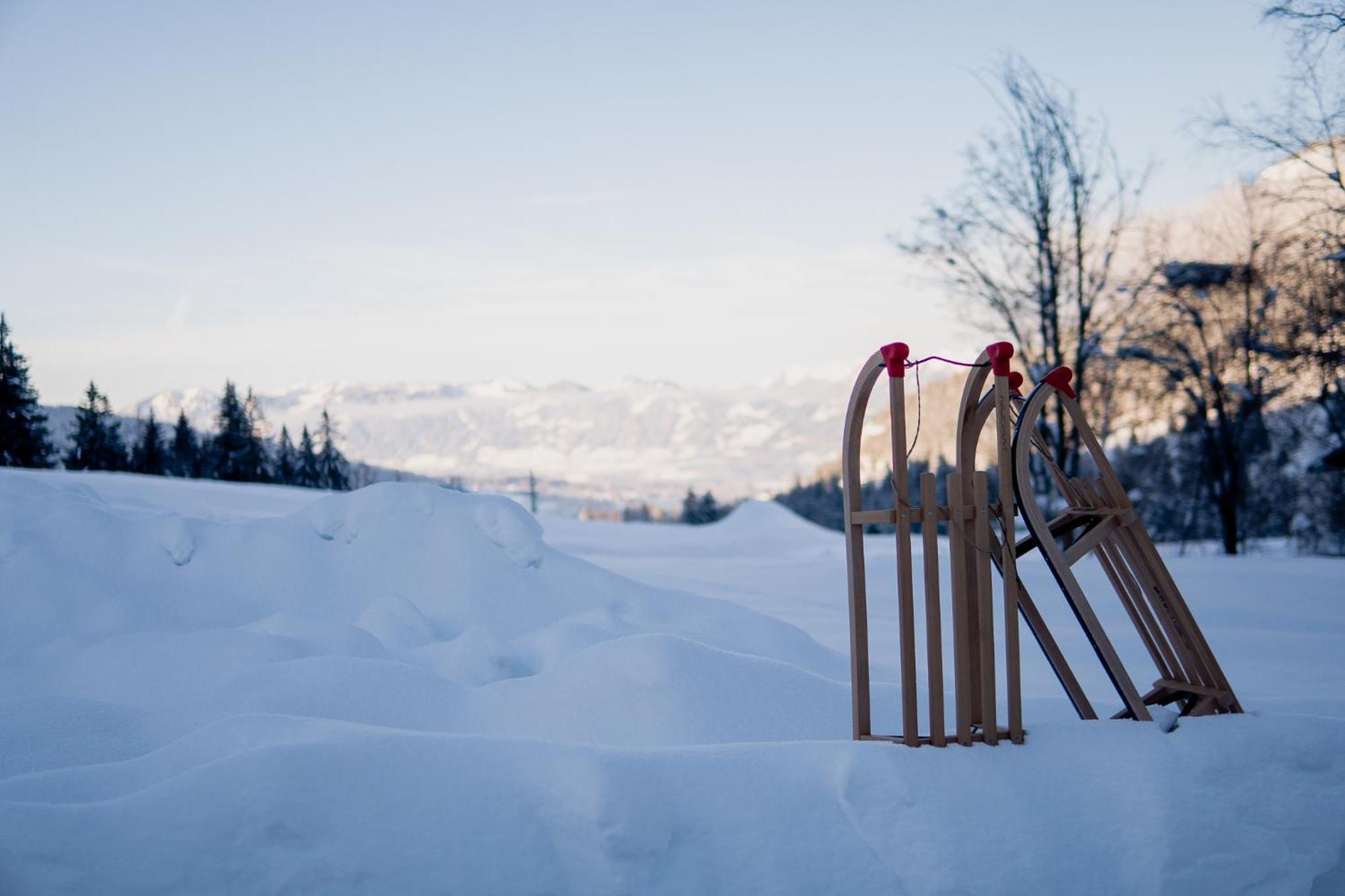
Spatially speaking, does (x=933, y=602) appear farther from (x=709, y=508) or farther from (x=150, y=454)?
(x=709, y=508)

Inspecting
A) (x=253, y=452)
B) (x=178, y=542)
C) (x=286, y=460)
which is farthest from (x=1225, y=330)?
(x=253, y=452)

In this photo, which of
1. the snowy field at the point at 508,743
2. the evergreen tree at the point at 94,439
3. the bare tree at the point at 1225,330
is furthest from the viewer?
the evergreen tree at the point at 94,439

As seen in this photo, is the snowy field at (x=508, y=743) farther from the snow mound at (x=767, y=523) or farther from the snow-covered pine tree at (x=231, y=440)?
the snow-covered pine tree at (x=231, y=440)

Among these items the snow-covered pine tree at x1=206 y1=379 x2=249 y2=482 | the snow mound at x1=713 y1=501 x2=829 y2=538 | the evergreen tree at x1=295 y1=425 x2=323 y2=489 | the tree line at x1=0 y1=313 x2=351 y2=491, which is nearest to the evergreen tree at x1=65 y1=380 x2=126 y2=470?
the tree line at x1=0 y1=313 x2=351 y2=491

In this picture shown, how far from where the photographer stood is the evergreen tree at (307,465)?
2542cm

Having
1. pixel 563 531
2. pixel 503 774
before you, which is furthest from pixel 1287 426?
pixel 503 774

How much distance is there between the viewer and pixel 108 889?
111 inches

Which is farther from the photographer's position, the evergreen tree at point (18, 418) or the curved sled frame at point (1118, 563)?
the evergreen tree at point (18, 418)

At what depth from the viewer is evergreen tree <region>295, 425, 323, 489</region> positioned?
25422mm

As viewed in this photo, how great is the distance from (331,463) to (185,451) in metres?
4.14

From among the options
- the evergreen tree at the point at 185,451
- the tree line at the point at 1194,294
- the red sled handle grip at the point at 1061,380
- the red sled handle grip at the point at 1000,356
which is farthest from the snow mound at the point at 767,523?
the red sled handle grip at the point at 1000,356

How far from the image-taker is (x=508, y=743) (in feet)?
11.6

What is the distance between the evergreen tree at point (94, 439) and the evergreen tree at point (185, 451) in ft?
5.20

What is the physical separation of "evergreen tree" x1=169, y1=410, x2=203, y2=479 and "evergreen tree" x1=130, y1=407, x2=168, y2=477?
0.31m
